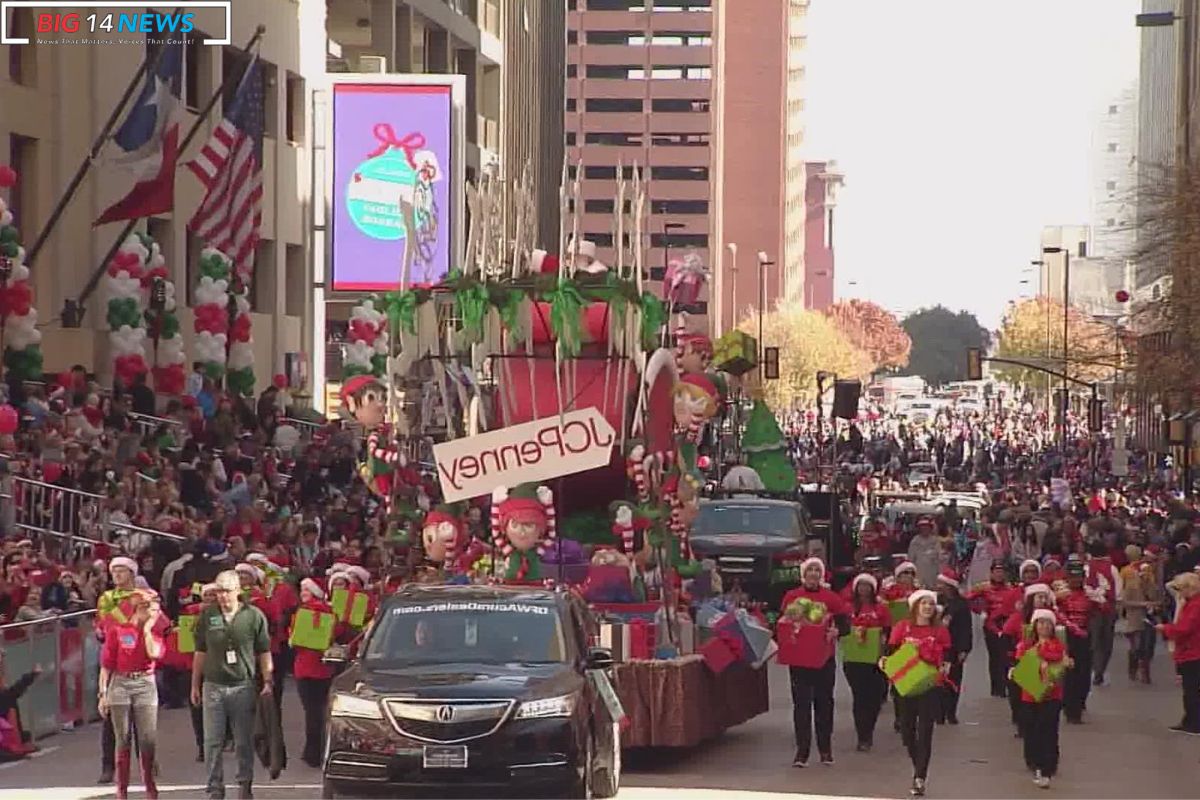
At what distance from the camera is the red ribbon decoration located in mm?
56500

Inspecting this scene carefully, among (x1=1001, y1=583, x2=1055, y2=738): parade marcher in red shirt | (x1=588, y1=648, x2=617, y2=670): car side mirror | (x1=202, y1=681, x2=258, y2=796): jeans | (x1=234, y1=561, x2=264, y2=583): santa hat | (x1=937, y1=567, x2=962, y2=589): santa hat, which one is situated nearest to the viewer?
(x1=588, y1=648, x2=617, y2=670): car side mirror

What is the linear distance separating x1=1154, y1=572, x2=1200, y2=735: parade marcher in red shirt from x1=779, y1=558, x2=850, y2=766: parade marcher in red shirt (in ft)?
13.6

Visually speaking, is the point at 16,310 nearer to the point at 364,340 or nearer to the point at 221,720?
the point at 221,720

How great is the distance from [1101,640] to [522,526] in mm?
11379

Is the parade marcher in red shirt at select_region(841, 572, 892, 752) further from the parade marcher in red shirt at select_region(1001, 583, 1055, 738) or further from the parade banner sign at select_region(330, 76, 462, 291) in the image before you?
the parade banner sign at select_region(330, 76, 462, 291)

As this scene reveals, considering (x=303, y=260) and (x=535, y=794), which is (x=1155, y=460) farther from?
(x=535, y=794)

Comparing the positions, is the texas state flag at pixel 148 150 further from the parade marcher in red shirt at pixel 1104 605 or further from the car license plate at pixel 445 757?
the car license plate at pixel 445 757

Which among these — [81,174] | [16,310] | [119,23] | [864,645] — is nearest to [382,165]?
[119,23]

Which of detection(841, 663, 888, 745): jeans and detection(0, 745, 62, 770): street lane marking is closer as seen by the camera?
detection(0, 745, 62, 770): street lane marking

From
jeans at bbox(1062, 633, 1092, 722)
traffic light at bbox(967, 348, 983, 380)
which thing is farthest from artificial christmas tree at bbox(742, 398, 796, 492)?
traffic light at bbox(967, 348, 983, 380)

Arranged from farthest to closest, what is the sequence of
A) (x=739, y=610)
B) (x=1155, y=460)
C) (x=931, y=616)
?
(x=1155, y=460) → (x=739, y=610) → (x=931, y=616)

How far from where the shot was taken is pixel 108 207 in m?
39.0

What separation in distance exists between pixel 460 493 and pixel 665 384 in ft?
10.5

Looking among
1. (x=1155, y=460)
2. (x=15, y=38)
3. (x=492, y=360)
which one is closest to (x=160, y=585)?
(x=492, y=360)
